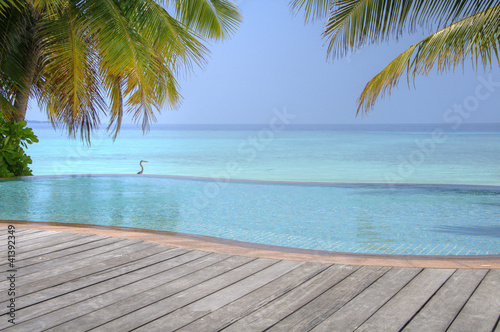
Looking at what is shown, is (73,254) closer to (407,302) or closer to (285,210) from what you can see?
(407,302)

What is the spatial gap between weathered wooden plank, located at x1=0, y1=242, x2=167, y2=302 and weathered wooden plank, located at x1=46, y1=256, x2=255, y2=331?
14.3 inches

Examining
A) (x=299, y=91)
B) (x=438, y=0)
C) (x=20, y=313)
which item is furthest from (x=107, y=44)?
(x=299, y=91)

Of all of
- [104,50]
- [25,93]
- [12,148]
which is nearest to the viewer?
[104,50]

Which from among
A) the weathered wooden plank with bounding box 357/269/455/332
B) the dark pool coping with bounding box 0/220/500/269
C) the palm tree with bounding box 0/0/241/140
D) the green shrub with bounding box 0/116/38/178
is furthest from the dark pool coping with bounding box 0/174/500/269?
the green shrub with bounding box 0/116/38/178

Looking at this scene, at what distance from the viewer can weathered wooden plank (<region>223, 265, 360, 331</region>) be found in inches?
63.2

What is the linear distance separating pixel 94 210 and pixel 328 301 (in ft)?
13.2

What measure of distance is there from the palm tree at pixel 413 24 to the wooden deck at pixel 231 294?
182cm

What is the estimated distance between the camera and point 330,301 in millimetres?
1786

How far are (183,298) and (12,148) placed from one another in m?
6.23

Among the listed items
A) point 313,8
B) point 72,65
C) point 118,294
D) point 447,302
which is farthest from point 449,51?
point 72,65

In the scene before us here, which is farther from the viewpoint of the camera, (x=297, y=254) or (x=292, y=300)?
(x=297, y=254)

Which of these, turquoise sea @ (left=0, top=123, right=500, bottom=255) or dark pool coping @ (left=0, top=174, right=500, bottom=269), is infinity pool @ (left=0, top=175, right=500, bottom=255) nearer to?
turquoise sea @ (left=0, top=123, right=500, bottom=255)

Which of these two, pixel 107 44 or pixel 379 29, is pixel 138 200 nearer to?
pixel 107 44

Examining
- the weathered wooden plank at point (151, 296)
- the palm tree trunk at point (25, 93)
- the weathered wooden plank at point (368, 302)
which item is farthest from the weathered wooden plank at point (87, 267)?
the palm tree trunk at point (25, 93)
